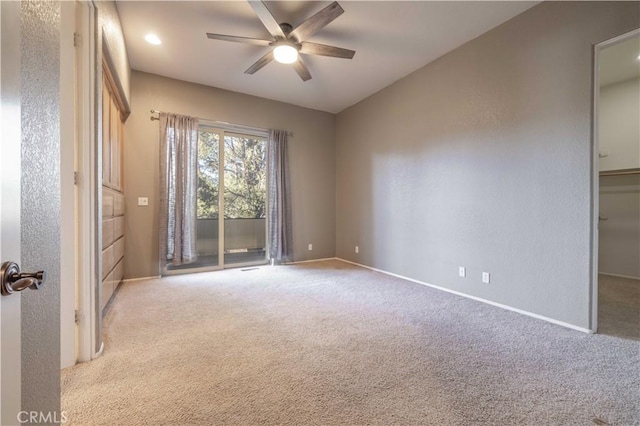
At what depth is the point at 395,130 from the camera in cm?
414

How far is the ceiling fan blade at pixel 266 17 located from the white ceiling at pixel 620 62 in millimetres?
3400

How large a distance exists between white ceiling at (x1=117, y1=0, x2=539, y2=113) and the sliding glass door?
0.97m

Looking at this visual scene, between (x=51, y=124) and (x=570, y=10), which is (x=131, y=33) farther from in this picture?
(x=570, y=10)

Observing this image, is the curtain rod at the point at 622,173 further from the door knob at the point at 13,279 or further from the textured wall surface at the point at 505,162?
the door knob at the point at 13,279

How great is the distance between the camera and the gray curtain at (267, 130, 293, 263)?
4.78 metres

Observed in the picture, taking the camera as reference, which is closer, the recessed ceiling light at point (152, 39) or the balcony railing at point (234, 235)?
the recessed ceiling light at point (152, 39)

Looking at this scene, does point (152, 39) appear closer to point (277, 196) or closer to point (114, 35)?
point (114, 35)

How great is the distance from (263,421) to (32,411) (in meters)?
0.92

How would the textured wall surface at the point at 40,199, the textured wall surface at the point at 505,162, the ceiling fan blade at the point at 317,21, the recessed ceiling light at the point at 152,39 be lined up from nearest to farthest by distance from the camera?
the textured wall surface at the point at 40,199
the ceiling fan blade at the point at 317,21
the textured wall surface at the point at 505,162
the recessed ceiling light at the point at 152,39

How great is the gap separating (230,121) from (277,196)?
1471 mm

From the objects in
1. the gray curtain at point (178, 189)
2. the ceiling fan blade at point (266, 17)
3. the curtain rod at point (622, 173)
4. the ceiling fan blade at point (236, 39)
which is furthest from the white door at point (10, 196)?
the curtain rod at point (622, 173)

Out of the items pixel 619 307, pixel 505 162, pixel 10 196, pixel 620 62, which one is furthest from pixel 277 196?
pixel 620 62

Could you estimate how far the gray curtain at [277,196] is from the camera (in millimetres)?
4781

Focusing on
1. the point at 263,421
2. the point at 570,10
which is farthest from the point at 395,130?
the point at 263,421
